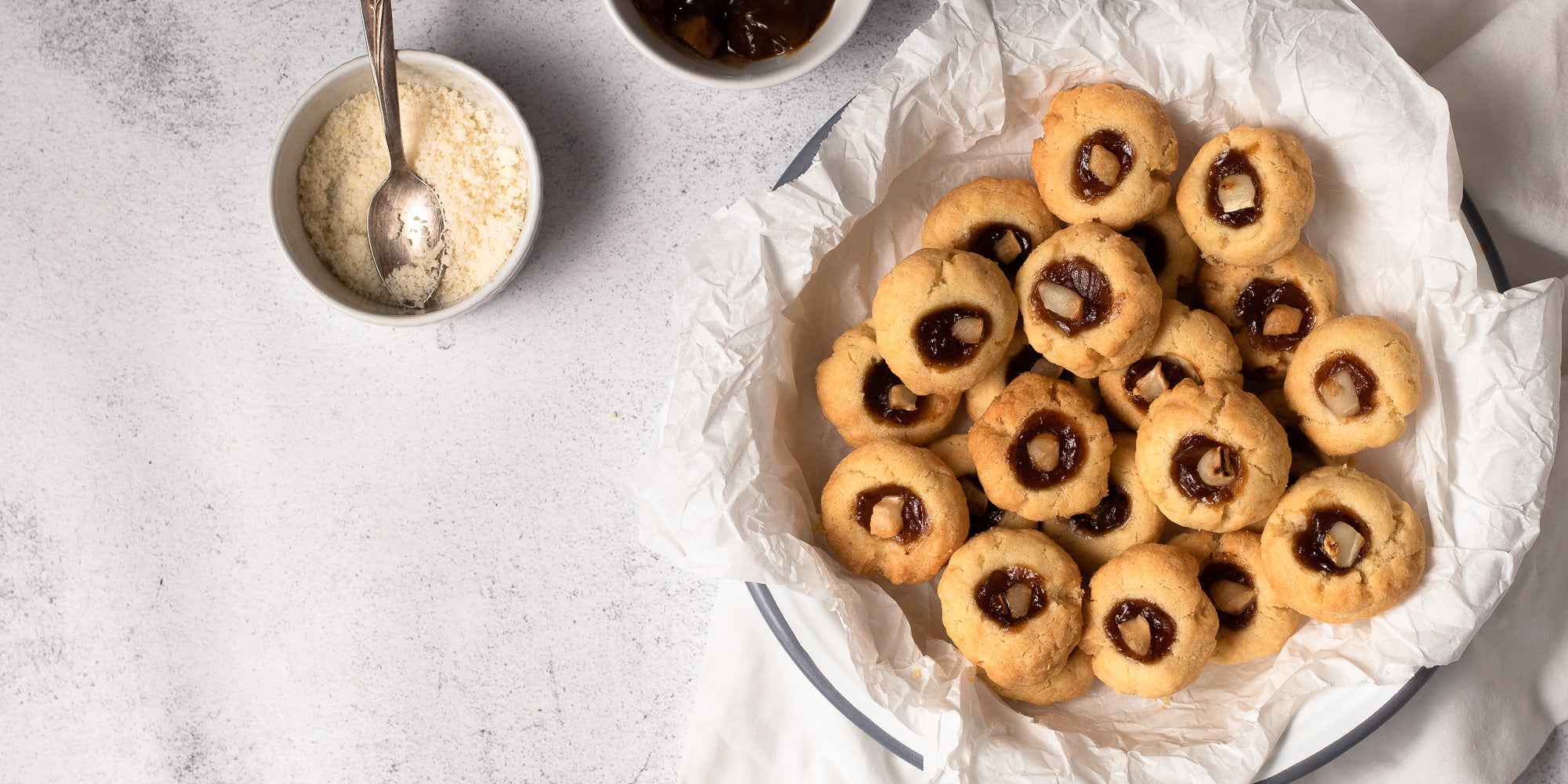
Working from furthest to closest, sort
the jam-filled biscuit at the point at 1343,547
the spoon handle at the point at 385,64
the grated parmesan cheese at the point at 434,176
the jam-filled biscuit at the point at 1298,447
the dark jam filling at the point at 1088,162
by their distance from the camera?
the grated parmesan cheese at the point at 434,176 → the spoon handle at the point at 385,64 → the jam-filled biscuit at the point at 1298,447 → the dark jam filling at the point at 1088,162 → the jam-filled biscuit at the point at 1343,547

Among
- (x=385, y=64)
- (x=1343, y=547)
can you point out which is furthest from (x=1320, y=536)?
(x=385, y=64)

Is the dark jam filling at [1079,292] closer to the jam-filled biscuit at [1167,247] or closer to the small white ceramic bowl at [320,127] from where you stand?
the jam-filled biscuit at [1167,247]

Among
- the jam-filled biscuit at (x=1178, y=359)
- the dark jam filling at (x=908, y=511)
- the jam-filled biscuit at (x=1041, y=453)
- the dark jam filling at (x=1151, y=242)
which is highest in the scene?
the dark jam filling at (x=1151, y=242)

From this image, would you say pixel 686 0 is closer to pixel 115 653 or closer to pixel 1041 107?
pixel 1041 107

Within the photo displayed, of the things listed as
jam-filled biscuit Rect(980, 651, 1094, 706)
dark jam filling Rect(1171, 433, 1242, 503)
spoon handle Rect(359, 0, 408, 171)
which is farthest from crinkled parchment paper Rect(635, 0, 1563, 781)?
spoon handle Rect(359, 0, 408, 171)

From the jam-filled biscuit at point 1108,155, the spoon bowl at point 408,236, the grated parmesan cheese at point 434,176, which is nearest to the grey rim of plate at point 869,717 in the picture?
the jam-filled biscuit at point 1108,155

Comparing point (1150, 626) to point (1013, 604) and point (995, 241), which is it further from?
point (995, 241)

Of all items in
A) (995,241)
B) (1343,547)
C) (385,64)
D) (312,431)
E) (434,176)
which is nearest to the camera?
(1343,547)
